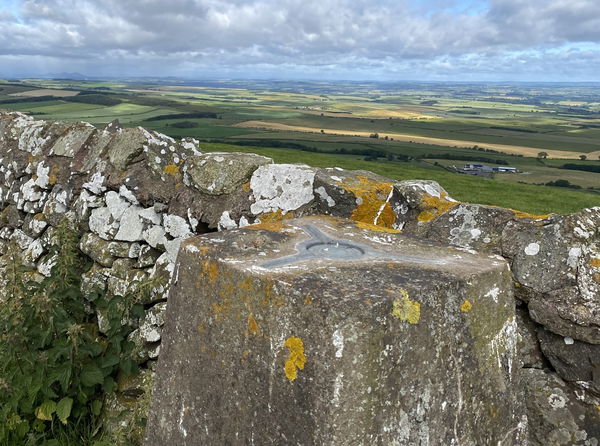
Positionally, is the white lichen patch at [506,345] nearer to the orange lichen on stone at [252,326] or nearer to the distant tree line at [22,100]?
the orange lichen on stone at [252,326]

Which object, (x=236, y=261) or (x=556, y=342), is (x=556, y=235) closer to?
(x=556, y=342)

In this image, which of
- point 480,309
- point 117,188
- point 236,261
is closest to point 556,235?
point 480,309

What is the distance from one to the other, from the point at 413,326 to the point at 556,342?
76.4 inches

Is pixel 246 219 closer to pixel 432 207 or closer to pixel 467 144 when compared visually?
pixel 432 207

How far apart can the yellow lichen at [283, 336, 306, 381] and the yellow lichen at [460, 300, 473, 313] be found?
981mm

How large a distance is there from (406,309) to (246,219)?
3.01 metres

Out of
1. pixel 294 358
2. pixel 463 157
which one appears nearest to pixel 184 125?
pixel 463 157

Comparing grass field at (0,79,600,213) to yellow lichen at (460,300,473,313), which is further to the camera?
grass field at (0,79,600,213)

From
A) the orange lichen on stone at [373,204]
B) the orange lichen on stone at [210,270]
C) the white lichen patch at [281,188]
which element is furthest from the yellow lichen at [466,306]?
the white lichen patch at [281,188]

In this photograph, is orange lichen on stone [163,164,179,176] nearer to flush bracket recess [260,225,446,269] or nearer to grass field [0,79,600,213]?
flush bracket recess [260,225,446,269]

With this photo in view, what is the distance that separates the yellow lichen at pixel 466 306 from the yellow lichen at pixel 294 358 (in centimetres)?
98

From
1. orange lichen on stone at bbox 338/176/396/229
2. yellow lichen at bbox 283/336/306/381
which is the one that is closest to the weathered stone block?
orange lichen on stone at bbox 338/176/396/229

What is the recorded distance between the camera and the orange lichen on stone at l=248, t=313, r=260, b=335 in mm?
2816

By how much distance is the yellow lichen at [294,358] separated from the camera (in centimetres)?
259
